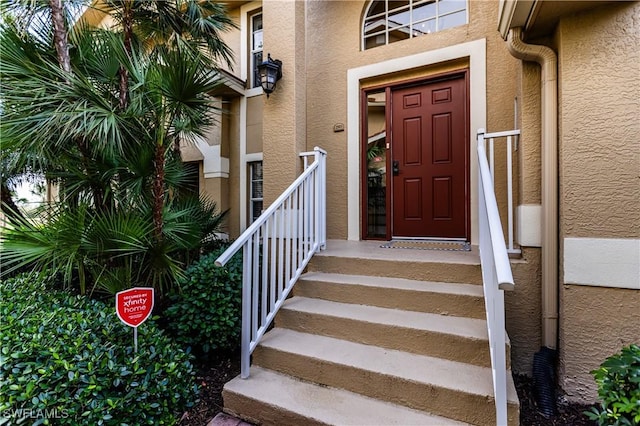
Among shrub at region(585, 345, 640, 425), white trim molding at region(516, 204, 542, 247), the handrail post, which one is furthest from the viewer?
white trim molding at region(516, 204, 542, 247)

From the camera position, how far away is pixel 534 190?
2.75 m

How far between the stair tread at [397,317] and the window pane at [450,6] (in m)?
3.66

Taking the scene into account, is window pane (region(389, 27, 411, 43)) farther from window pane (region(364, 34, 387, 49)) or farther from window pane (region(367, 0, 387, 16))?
window pane (region(367, 0, 387, 16))

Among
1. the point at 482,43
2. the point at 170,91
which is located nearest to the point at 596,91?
the point at 482,43

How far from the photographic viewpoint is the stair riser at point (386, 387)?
6.17ft

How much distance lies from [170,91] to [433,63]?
3.03 metres

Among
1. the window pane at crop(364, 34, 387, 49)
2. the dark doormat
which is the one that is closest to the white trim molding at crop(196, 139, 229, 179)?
the window pane at crop(364, 34, 387, 49)

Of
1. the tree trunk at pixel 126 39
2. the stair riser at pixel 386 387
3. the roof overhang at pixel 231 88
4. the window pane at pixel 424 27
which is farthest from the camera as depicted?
the roof overhang at pixel 231 88

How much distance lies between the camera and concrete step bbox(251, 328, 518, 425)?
6.24 ft

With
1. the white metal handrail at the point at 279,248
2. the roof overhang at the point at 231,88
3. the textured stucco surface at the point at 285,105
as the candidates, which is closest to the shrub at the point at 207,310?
the white metal handrail at the point at 279,248

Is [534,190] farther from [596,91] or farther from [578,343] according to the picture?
[578,343]

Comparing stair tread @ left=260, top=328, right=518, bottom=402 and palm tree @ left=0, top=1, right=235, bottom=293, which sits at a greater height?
palm tree @ left=0, top=1, right=235, bottom=293

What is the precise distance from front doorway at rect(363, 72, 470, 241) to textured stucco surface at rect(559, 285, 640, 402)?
1612 millimetres

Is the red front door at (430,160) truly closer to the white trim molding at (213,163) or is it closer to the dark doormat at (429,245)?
the dark doormat at (429,245)
